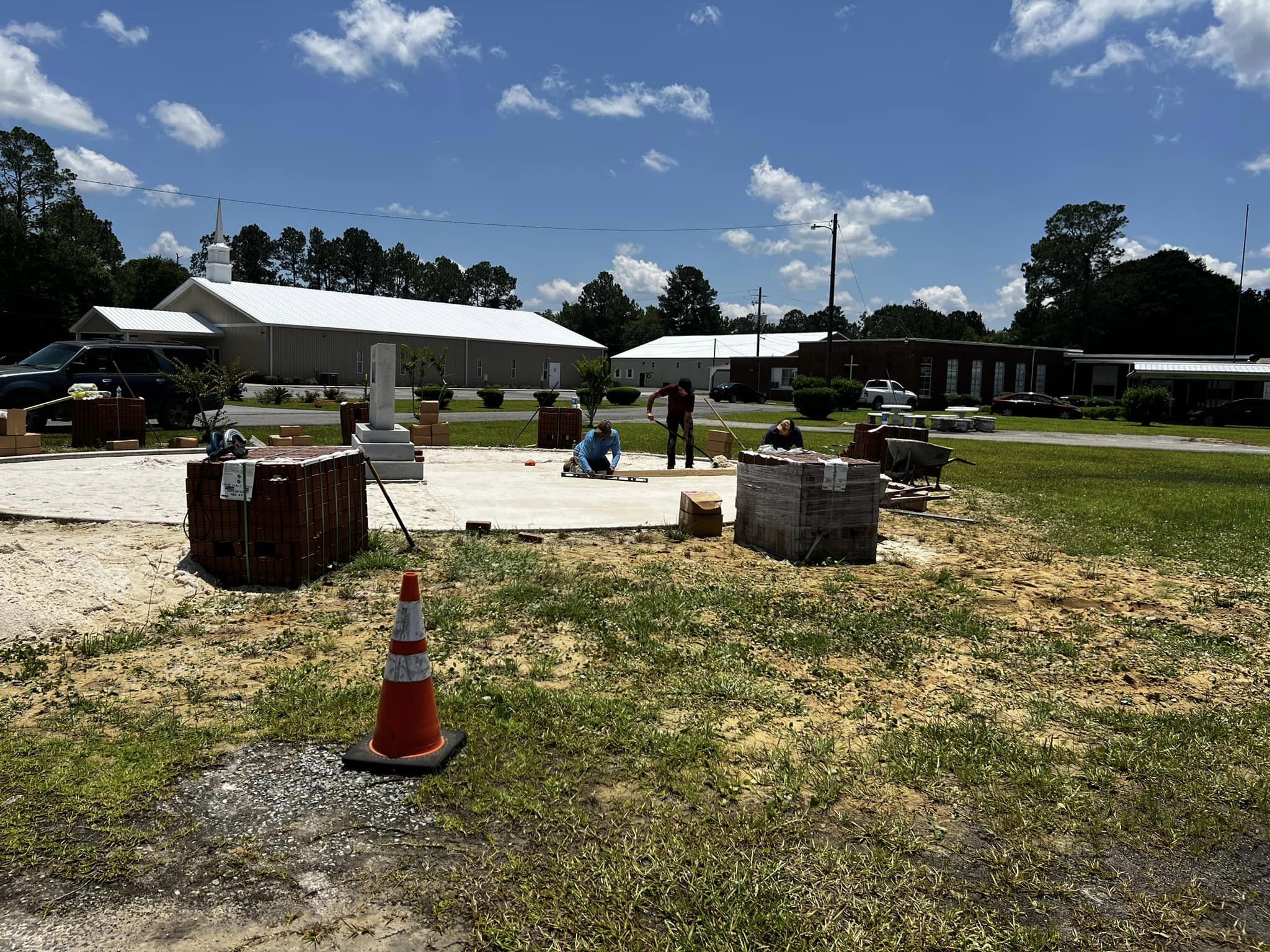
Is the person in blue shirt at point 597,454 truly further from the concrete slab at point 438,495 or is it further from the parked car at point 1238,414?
the parked car at point 1238,414

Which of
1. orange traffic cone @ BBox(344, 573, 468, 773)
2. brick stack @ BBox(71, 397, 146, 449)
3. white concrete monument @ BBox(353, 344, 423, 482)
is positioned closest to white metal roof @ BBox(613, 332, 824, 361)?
brick stack @ BBox(71, 397, 146, 449)

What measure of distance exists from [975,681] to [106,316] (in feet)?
163

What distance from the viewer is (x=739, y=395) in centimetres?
5397

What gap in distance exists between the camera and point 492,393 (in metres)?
36.6

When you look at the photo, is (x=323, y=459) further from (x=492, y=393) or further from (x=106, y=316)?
(x=106, y=316)

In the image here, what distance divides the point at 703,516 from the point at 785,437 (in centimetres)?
193

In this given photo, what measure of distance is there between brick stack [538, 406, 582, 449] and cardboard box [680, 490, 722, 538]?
10.0m

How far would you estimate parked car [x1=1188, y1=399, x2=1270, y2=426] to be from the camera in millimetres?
40281

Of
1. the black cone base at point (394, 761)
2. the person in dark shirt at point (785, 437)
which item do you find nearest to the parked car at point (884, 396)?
the person in dark shirt at point (785, 437)

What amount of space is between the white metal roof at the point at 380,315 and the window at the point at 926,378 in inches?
946

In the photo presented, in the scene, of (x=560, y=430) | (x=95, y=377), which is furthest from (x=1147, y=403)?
(x=95, y=377)

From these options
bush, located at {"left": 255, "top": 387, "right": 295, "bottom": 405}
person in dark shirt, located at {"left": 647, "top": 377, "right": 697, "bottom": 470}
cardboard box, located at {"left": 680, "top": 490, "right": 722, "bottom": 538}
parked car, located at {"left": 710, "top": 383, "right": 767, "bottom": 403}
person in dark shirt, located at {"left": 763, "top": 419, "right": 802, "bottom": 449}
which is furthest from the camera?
parked car, located at {"left": 710, "top": 383, "right": 767, "bottom": 403}

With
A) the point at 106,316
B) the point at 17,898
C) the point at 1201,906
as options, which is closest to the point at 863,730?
the point at 1201,906

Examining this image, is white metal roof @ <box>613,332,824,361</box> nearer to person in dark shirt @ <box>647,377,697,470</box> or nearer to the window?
the window
